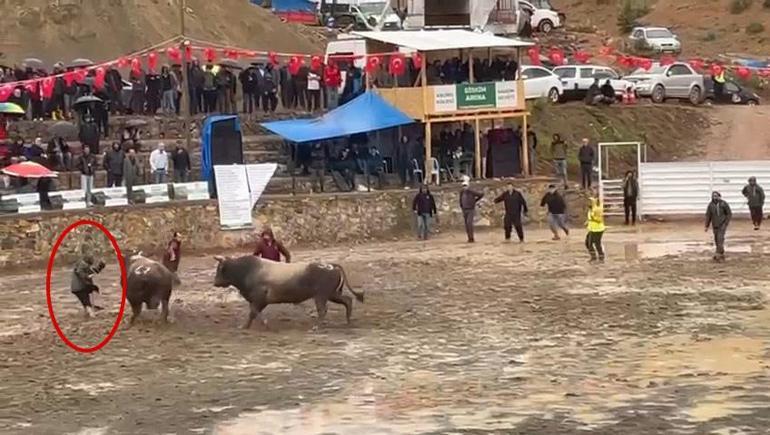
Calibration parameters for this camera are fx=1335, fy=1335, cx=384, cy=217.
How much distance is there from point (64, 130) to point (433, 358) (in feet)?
63.3

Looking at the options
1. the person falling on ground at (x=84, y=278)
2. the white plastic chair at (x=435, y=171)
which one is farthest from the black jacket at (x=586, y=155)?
the person falling on ground at (x=84, y=278)

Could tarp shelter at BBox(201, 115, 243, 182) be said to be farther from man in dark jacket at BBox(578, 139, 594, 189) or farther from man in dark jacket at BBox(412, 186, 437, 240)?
man in dark jacket at BBox(578, 139, 594, 189)

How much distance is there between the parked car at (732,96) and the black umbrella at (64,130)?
23.6 meters

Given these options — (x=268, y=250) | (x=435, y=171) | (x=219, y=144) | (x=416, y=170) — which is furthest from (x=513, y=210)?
(x=268, y=250)

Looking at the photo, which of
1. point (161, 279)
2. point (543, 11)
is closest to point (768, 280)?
point (161, 279)

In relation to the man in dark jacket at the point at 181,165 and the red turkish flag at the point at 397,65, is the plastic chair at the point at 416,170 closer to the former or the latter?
the red turkish flag at the point at 397,65

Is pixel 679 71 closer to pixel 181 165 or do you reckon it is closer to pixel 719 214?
pixel 719 214

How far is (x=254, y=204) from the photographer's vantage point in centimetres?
3278

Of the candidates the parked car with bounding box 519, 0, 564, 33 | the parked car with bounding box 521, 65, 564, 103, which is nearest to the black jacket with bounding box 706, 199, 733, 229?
the parked car with bounding box 521, 65, 564, 103

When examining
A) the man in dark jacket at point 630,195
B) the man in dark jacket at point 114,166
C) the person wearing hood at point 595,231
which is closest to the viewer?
the person wearing hood at point 595,231

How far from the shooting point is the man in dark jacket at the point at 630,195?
3491 centimetres

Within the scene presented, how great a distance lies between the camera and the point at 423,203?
1294 inches

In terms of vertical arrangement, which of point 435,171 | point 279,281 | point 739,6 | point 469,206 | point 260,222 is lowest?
point 279,281

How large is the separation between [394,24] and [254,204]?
20832 millimetres
